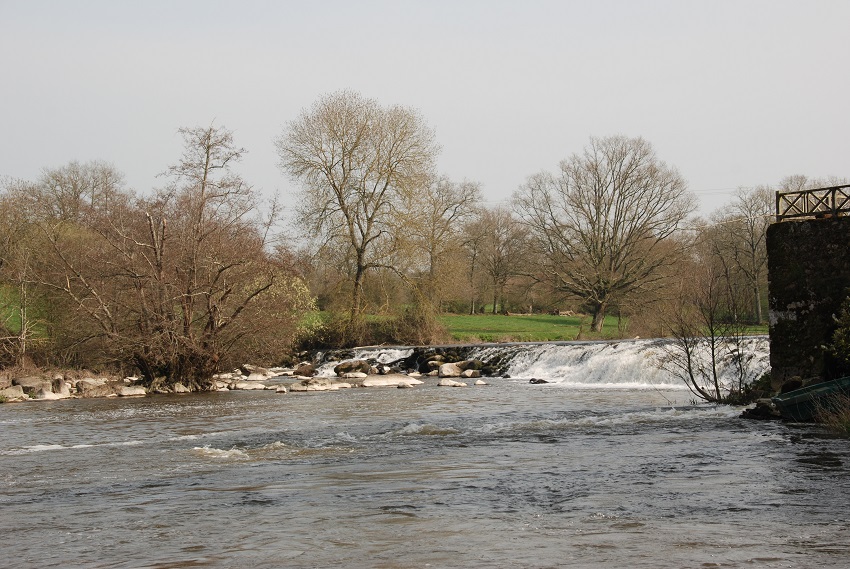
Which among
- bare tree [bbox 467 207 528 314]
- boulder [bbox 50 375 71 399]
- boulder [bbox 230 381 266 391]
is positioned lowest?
boulder [bbox 230 381 266 391]

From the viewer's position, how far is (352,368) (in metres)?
37.2

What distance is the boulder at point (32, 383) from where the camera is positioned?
27283 millimetres

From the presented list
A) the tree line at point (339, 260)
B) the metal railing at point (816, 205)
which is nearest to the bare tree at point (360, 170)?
the tree line at point (339, 260)

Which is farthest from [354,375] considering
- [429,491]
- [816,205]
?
[429,491]

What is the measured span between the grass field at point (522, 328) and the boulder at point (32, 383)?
2224cm

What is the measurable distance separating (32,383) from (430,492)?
22.4 meters

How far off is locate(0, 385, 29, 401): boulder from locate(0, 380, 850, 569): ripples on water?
7217 mm

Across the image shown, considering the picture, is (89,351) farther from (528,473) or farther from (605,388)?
(528,473)

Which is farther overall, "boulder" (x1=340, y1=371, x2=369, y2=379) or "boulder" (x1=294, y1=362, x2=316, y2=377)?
"boulder" (x1=294, y1=362, x2=316, y2=377)

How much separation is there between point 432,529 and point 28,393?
22783 millimetres

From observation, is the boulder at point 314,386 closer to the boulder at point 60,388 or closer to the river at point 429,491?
the boulder at point 60,388

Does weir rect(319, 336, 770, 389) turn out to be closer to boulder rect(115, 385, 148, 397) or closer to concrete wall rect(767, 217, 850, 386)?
concrete wall rect(767, 217, 850, 386)

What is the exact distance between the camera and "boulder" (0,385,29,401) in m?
25.8

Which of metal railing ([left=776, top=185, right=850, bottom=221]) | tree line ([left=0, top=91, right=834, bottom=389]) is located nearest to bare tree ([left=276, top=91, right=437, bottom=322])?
tree line ([left=0, top=91, right=834, bottom=389])
